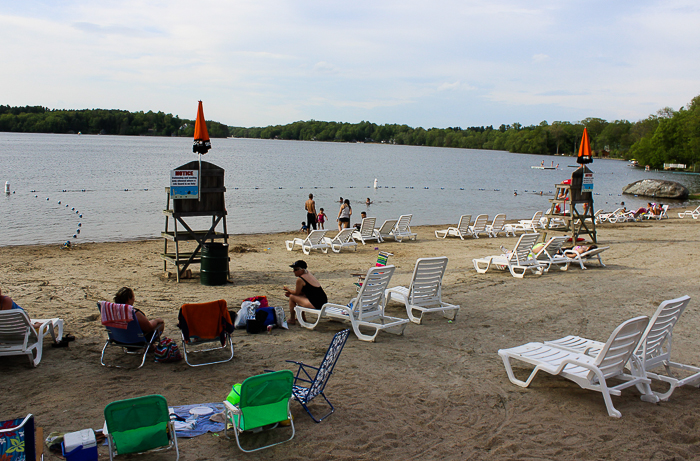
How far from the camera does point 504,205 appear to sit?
4162 centimetres

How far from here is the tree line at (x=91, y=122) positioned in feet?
565

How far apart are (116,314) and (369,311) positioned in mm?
3185

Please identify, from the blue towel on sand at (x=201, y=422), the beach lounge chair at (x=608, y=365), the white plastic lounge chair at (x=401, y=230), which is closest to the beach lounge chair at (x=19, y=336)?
the blue towel on sand at (x=201, y=422)

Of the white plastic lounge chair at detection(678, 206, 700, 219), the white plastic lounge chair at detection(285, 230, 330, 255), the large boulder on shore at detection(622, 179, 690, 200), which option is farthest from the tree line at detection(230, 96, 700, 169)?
the white plastic lounge chair at detection(285, 230, 330, 255)

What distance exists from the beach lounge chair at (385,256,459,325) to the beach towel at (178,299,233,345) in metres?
2.87

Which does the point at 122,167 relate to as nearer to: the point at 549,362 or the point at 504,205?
the point at 504,205

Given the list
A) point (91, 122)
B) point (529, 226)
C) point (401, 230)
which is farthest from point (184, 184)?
point (91, 122)

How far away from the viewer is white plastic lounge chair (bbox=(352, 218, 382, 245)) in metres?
16.3

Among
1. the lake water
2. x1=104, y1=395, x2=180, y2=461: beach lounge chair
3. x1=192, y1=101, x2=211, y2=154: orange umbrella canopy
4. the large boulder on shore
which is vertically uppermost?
x1=192, y1=101, x2=211, y2=154: orange umbrella canopy

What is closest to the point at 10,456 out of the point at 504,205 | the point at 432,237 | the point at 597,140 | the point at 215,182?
the point at 215,182

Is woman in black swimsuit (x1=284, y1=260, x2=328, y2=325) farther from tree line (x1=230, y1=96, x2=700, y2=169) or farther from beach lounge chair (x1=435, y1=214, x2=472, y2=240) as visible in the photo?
tree line (x1=230, y1=96, x2=700, y2=169)

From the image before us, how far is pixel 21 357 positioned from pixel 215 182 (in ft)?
17.6

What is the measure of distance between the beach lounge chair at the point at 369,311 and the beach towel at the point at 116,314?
2.37 meters

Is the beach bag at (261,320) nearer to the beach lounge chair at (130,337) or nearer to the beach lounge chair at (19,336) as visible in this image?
the beach lounge chair at (130,337)
